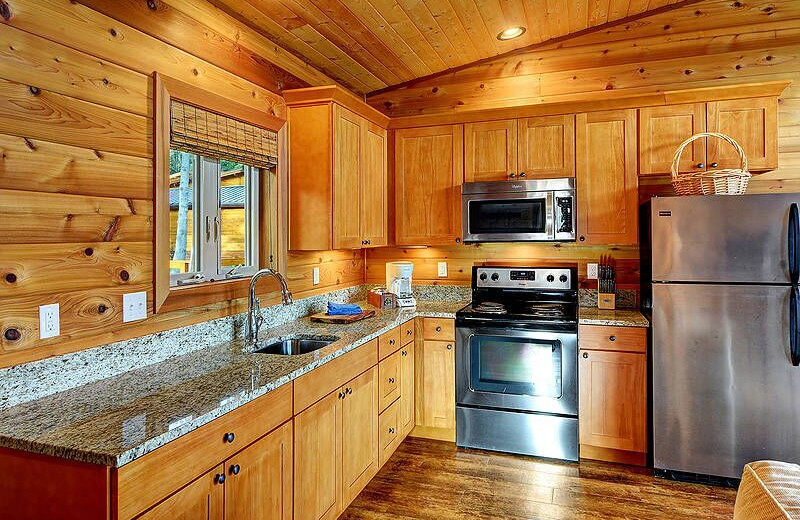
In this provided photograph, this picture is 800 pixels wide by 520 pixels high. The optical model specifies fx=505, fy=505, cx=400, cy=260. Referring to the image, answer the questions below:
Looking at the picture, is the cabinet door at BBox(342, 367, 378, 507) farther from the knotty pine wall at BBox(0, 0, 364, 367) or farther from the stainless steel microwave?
the stainless steel microwave

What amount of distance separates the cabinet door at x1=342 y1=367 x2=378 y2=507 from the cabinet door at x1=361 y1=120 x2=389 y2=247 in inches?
45.1

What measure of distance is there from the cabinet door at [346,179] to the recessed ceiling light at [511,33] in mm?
1167

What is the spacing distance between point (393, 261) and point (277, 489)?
2510mm

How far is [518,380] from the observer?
3.25 meters

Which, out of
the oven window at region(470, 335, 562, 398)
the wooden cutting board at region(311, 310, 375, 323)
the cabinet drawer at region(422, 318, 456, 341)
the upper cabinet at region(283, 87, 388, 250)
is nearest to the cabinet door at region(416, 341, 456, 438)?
the cabinet drawer at region(422, 318, 456, 341)

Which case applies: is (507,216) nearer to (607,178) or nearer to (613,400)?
(607,178)

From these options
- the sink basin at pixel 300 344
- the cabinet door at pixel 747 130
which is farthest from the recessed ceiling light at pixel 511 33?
the sink basin at pixel 300 344

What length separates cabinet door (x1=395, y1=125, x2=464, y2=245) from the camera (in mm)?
3760

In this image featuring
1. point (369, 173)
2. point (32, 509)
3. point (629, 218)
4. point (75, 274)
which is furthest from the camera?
point (369, 173)

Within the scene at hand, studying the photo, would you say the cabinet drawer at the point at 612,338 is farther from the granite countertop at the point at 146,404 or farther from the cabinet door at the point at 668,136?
the granite countertop at the point at 146,404

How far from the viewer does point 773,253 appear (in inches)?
108

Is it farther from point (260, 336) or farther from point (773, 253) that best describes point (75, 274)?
A: point (773, 253)

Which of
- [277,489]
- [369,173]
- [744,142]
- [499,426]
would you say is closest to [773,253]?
[744,142]

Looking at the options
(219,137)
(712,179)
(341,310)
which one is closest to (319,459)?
(341,310)
